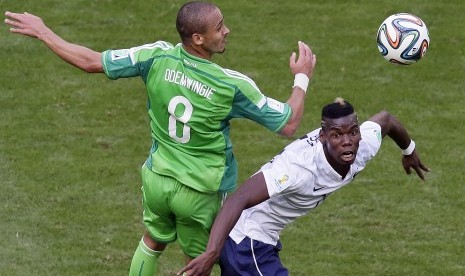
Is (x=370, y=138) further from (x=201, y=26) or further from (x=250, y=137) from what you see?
(x=250, y=137)

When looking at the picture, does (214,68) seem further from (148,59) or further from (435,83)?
(435,83)

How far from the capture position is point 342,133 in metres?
8.78

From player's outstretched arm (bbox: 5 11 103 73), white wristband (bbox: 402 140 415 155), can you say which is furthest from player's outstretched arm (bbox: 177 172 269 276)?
white wristband (bbox: 402 140 415 155)

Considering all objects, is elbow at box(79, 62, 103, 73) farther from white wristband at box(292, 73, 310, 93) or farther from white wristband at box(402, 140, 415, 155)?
white wristband at box(402, 140, 415, 155)

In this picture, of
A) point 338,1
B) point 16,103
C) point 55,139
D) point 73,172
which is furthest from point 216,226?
point 338,1

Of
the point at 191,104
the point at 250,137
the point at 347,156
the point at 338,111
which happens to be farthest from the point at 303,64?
the point at 250,137

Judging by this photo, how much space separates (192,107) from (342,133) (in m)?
1.08

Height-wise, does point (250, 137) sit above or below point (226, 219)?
below

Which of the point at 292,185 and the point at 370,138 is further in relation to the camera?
the point at 370,138

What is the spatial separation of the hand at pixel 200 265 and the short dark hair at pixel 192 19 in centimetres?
159

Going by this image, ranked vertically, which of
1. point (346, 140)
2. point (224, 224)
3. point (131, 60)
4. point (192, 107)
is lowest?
point (224, 224)

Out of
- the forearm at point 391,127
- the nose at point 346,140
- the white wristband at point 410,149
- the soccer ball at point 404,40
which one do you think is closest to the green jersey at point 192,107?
the nose at point 346,140

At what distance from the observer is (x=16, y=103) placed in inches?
604

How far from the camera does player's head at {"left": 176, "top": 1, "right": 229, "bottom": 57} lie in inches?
346
